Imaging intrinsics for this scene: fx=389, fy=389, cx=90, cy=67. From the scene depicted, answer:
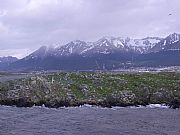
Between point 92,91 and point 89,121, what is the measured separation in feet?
111

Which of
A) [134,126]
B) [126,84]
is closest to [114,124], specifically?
[134,126]

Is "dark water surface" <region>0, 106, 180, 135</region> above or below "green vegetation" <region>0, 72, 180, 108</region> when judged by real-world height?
below

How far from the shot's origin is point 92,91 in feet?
338

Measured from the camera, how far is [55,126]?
64375mm

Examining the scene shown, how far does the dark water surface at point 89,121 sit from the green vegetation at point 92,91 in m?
7.69

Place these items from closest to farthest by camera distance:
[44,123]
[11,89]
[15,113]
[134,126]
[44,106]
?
[134,126], [44,123], [15,113], [44,106], [11,89]

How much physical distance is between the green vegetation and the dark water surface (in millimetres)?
7690

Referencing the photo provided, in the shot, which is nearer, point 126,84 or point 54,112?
point 54,112

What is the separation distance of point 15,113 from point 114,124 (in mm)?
24702

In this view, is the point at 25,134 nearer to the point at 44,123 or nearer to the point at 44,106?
the point at 44,123

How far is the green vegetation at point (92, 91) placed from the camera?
9506cm

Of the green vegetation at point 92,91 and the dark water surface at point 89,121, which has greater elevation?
the green vegetation at point 92,91

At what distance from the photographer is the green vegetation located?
95.1 meters

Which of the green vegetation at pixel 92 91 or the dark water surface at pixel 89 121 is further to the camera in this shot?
the green vegetation at pixel 92 91
